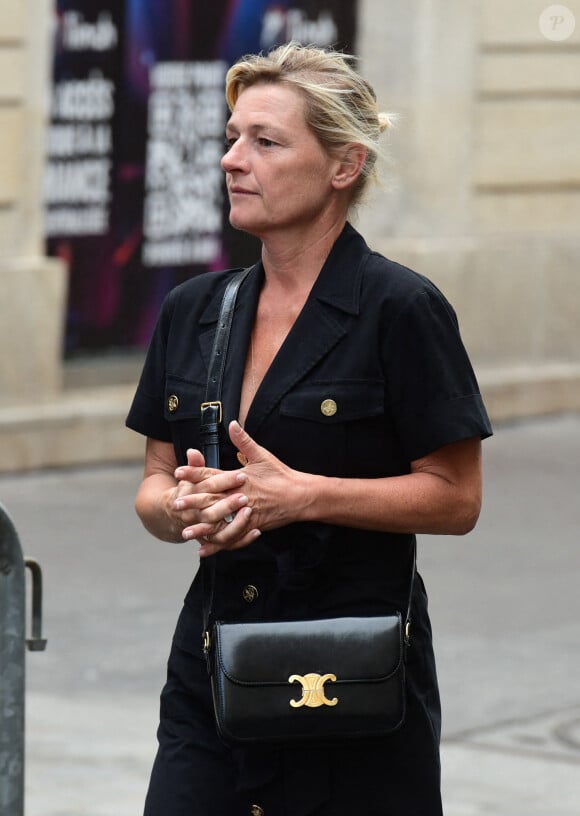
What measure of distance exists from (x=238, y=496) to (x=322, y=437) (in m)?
0.21

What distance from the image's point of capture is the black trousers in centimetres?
312

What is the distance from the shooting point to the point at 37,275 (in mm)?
10672

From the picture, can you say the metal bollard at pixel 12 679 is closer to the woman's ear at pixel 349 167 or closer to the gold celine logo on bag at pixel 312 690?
the gold celine logo on bag at pixel 312 690

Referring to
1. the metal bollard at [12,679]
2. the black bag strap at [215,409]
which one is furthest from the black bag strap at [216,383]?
the metal bollard at [12,679]

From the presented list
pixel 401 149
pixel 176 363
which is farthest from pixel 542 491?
pixel 176 363

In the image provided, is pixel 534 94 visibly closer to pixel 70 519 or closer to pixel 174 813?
pixel 70 519

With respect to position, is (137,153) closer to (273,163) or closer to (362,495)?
(273,163)

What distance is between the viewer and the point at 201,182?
1209 cm

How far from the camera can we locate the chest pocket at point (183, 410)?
322 centimetres

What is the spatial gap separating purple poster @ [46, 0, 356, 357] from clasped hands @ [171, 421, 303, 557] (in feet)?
27.4

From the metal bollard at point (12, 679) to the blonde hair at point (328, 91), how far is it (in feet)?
3.27

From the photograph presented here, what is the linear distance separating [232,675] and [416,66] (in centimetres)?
1009

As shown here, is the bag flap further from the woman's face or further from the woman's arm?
the woman's face

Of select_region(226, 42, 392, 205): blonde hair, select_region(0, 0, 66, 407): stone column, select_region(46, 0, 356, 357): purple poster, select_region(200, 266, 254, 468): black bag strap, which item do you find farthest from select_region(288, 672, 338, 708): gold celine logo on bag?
select_region(46, 0, 356, 357): purple poster
